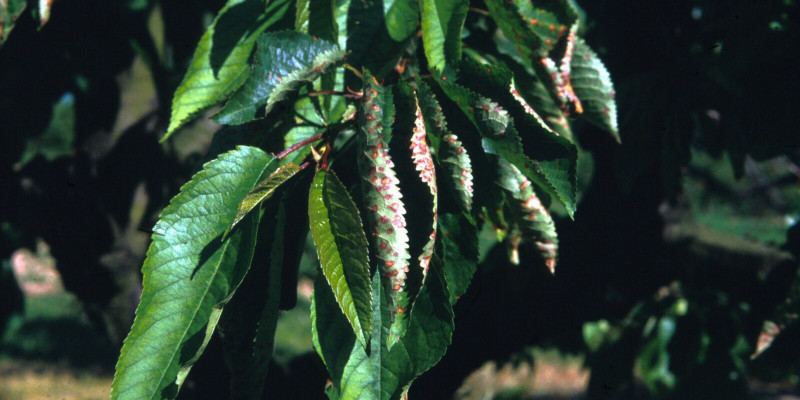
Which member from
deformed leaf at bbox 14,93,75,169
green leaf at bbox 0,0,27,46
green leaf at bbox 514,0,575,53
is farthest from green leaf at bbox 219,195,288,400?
deformed leaf at bbox 14,93,75,169

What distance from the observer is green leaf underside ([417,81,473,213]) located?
2.23 feet

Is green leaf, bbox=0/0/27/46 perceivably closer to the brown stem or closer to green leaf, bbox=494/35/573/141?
the brown stem

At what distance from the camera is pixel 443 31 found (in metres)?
0.77

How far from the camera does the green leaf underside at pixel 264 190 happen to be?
24.3 inches

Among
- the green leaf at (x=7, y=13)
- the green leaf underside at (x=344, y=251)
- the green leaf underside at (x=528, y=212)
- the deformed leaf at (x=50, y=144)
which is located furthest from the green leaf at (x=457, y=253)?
the deformed leaf at (x=50, y=144)

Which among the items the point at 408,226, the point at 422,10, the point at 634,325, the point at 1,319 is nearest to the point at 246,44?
the point at 422,10

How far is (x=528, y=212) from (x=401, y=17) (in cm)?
30

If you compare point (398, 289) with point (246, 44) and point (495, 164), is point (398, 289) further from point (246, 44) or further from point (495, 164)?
point (246, 44)

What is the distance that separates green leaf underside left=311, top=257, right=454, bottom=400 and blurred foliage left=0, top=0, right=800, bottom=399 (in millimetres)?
387

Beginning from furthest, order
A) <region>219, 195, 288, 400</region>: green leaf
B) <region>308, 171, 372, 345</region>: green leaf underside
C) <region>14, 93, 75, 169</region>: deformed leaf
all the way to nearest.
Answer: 1. <region>14, 93, 75, 169</region>: deformed leaf
2. <region>219, 195, 288, 400</region>: green leaf
3. <region>308, 171, 372, 345</region>: green leaf underside

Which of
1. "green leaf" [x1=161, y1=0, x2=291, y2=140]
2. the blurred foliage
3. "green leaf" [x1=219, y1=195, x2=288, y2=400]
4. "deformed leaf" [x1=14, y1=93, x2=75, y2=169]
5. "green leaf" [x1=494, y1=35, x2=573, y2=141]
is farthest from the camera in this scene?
"deformed leaf" [x1=14, y1=93, x2=75, y2=169]

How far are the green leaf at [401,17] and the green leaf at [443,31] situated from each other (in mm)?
40

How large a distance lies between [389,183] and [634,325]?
1.40 metres

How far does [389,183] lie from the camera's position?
634 mm
